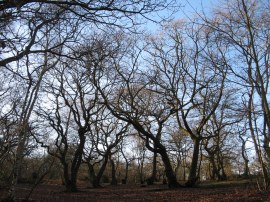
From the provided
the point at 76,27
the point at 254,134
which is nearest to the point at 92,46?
the point at 76,27

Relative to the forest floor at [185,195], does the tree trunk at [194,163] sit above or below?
above

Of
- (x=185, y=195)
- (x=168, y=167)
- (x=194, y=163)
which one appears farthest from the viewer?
(x=168, y=167)

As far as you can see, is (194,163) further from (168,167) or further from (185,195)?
(185,195)

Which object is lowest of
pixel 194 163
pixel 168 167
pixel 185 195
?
pixel 185 195

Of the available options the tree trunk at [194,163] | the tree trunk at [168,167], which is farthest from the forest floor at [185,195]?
the tree trunk at [168,167]

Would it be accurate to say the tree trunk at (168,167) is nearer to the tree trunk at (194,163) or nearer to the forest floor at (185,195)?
the tree trunk at (194,163)

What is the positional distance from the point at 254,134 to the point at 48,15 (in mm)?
9156

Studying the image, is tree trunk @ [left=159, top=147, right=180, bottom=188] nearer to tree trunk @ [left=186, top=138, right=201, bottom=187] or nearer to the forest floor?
tree trunk @ [left=186, top=138, right=201, bottom=187]

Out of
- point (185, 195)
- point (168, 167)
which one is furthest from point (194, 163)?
point (185, 195)

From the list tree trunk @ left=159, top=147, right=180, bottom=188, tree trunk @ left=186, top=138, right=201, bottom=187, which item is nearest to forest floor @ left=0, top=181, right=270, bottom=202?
tree trunk @ left=186, top=138, right=201, bottom=187

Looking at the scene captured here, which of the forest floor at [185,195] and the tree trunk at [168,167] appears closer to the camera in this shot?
the forest floor at [185,195]

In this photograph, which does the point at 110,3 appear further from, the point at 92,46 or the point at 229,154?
the point at 229,154

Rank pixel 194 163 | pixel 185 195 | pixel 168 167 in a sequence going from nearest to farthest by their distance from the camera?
1. pixel 185 195
2. pixel 194 163
3. pixel 168 167

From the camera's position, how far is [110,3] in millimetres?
5227
